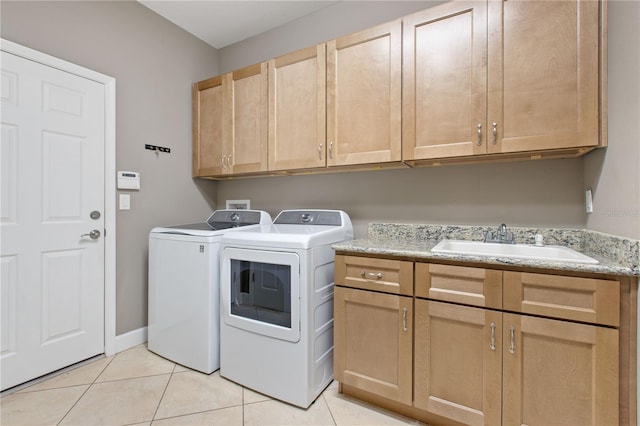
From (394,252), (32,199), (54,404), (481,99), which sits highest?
(481,99)

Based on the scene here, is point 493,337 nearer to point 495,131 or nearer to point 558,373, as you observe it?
point 558,373

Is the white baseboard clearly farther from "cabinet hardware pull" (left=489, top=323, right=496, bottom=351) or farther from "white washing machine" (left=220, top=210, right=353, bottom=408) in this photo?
"cabinet hardware pull" (left=489, top=323, right=496, bottom=351)

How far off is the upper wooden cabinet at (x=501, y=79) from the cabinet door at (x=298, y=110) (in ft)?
1.87

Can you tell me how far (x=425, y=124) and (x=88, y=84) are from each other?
2256 mm

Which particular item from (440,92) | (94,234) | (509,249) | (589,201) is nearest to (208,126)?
(94,234)

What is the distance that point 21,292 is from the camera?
1.73 metres

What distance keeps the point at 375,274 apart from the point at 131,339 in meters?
2.02

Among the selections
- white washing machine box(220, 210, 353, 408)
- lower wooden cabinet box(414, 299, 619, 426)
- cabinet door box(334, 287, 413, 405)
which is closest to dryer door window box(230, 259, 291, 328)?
white washing machine box(220, 210, 353, 408)

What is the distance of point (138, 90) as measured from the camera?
230 cm

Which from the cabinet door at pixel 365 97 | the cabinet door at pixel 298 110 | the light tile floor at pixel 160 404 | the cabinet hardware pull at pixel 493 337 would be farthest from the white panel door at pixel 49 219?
the cabinet hardware pull at pixel 493 337

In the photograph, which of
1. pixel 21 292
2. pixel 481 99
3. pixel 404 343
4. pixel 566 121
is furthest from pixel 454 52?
pixel 21 292

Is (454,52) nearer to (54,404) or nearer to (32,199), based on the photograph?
(32,199)

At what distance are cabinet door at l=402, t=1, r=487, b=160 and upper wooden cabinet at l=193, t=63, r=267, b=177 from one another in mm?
1096

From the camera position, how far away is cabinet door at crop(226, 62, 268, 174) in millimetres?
2240
